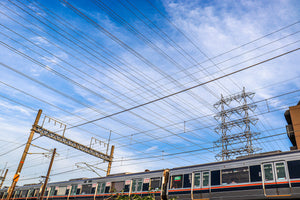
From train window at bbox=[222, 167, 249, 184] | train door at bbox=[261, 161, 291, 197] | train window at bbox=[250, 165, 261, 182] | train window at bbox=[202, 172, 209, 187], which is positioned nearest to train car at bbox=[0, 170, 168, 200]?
train window at bbox=[202, 172, 209, 187]

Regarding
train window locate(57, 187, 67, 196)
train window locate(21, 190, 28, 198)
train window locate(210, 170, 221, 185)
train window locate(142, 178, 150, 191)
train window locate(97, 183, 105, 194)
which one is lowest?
train window locate(21, 190, 28, 198)

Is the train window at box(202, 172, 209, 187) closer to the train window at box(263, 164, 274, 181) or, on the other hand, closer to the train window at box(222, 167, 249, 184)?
the train window at box(222, 167, 249, 184)

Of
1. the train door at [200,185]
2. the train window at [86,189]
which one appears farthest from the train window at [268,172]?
the train window at [86,189]

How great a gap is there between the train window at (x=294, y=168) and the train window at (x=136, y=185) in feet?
37.5

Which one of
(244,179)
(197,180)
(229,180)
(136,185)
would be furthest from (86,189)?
(244,179)

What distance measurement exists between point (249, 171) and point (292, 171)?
2367mm

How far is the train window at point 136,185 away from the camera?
19.4m

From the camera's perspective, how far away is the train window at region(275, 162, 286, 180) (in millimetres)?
12281

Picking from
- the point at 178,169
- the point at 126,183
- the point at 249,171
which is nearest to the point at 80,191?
the point at 126,183

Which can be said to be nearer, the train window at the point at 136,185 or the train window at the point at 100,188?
the train window at the point at 136,185

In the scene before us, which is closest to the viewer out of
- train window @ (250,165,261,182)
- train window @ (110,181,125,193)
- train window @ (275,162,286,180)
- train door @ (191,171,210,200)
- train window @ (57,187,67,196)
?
train window @ (275,162,286,180)

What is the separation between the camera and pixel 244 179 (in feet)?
45.2

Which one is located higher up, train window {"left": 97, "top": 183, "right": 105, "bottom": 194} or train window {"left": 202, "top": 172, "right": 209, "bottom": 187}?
train window {"left": 202, "top": 172, "right": 209, "bottom": 187}

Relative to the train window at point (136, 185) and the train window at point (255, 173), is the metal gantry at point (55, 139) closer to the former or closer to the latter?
the train window at point (136, 185)
